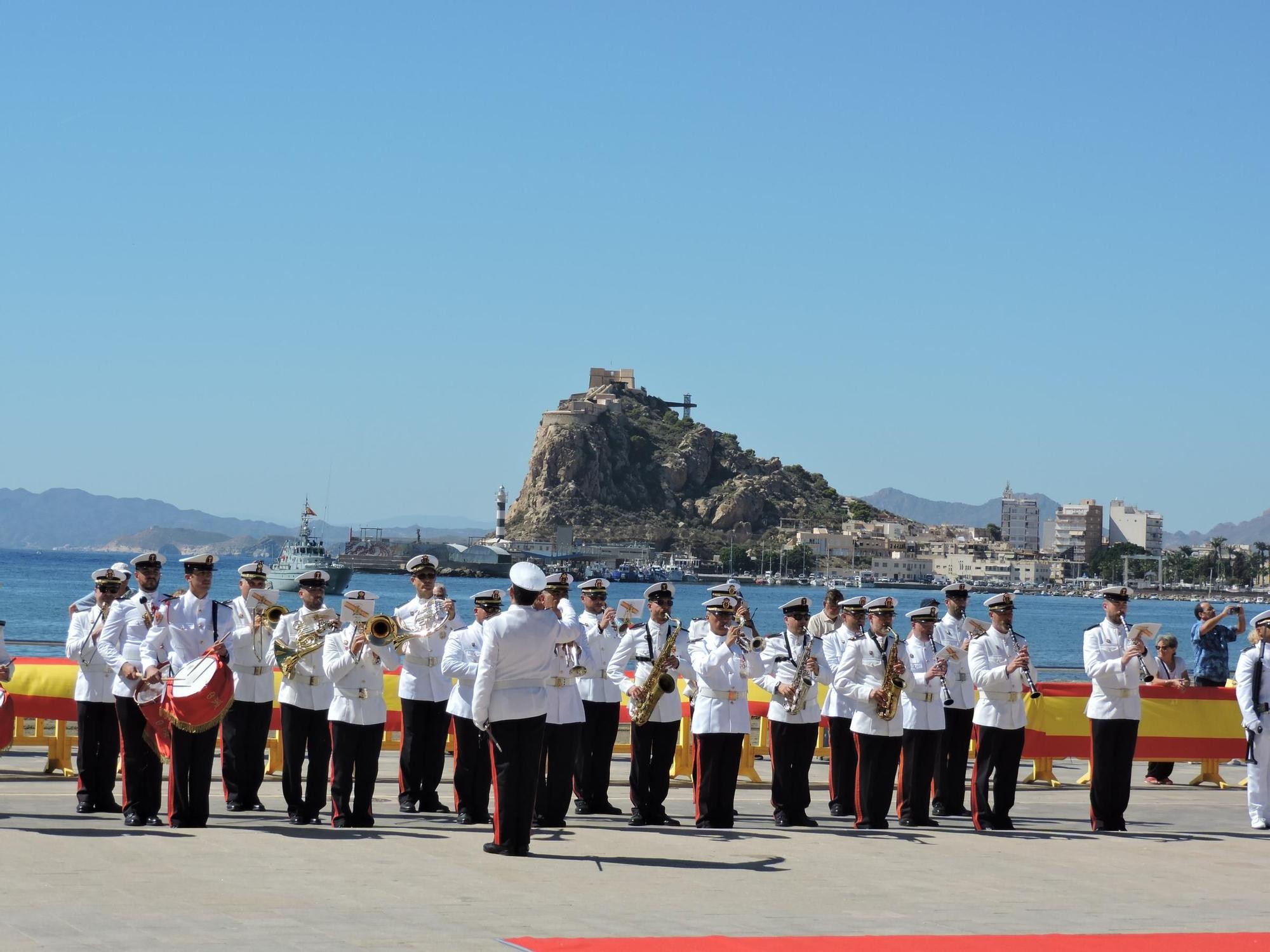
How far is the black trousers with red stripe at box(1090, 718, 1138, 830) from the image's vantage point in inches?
545

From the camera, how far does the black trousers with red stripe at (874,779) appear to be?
13.4 m

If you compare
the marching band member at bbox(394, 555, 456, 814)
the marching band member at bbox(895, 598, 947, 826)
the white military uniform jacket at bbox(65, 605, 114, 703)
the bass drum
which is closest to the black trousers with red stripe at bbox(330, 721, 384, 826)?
the bass drum

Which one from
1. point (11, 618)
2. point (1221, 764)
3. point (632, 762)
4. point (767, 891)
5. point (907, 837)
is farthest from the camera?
point (11, 618)

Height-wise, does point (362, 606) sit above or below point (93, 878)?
above

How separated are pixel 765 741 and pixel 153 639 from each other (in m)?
8.48

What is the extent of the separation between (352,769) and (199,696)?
1468 mm

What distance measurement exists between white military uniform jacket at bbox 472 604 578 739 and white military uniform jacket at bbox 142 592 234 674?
84.4 inches

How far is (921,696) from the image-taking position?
547 inches

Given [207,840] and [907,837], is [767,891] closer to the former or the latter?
[907,837]

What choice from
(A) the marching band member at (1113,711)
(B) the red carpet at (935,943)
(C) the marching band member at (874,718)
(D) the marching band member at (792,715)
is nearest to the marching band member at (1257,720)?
(A) the marching band member at (1113,711)

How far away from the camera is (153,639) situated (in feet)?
39.1

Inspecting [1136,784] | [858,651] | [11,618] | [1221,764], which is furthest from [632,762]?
[11,618]

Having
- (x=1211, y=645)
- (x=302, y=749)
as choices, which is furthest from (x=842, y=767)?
(x=1211, y=645)

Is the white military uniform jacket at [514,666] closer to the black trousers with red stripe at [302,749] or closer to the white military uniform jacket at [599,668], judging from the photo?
the black trousers with red stripe at [302,749]
